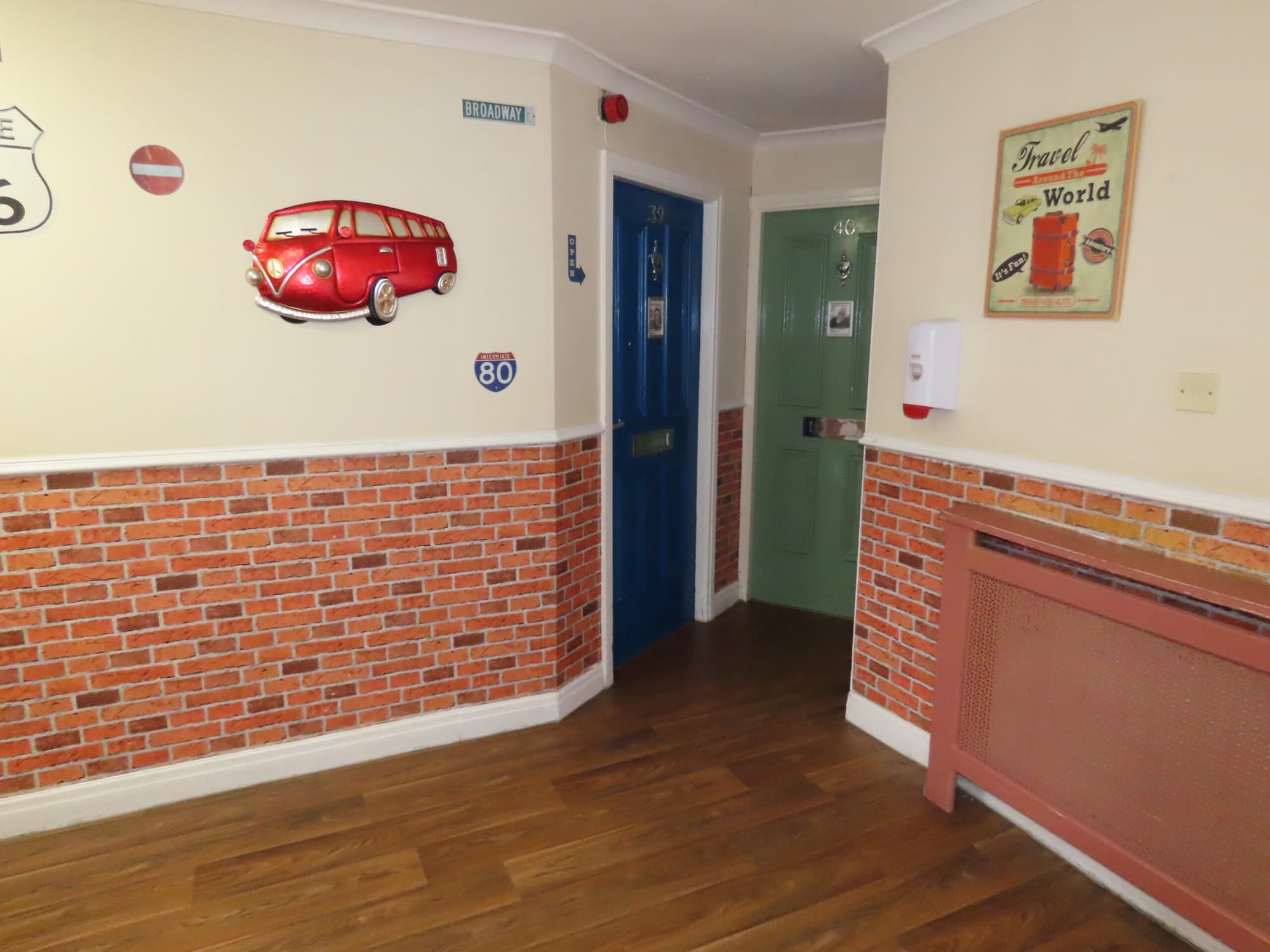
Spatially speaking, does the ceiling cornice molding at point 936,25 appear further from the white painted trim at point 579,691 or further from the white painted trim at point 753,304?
the white painted trim at point 579,691

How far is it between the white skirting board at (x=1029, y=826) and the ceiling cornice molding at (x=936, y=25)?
2.38 m

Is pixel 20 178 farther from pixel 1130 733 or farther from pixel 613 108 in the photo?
pixel 1130 733

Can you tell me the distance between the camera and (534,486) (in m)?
3.08

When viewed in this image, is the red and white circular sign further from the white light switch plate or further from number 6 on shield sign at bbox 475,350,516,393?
the white light switch plate

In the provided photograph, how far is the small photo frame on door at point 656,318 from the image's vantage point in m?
3.70

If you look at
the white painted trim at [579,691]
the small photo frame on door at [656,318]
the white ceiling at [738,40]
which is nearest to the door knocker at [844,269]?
the white ceiling at [738,40]

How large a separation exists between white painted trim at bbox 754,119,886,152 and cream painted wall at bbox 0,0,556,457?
5.35 ft

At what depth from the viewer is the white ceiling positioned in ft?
8.33

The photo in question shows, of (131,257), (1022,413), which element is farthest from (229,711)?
(1022,413)

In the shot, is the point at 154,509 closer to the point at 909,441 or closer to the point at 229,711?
the point at 229,711

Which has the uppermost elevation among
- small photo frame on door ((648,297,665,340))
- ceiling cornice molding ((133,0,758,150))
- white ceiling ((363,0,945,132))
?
white ceiling ((363,0,945,132))

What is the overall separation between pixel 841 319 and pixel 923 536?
5.27 ft

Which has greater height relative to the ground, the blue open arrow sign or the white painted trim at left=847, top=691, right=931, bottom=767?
the blue open arrow sign

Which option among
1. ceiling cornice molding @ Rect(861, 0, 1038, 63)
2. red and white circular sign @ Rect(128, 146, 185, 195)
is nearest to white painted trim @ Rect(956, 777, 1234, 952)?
ceiling cornice molding @ Rect(861, 0, 1038, 63)
